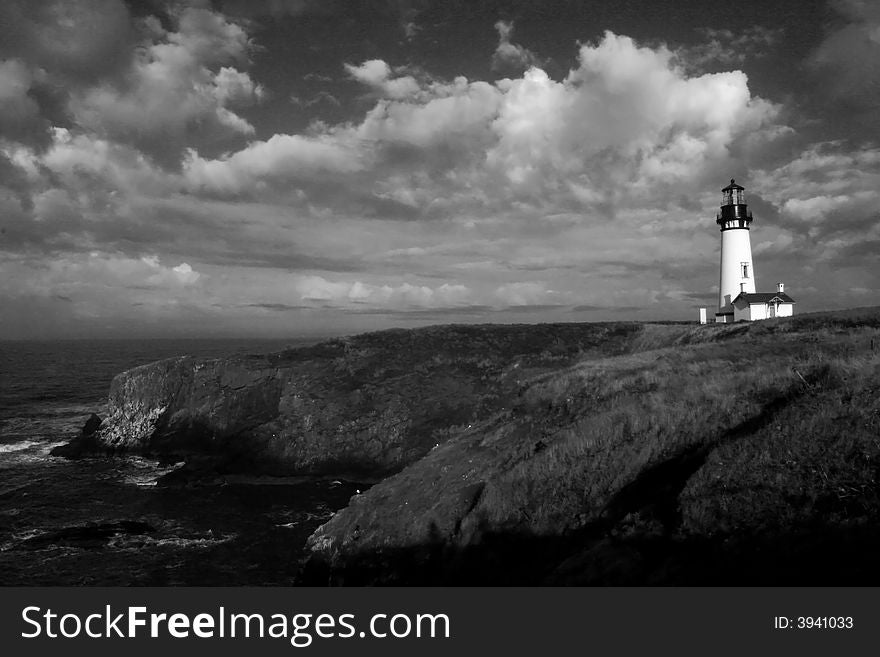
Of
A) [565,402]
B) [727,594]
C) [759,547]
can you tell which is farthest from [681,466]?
[565,402]

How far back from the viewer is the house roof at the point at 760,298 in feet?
185

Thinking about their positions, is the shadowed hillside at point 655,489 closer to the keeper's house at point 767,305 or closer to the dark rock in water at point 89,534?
the dark rock in water at point 89,534

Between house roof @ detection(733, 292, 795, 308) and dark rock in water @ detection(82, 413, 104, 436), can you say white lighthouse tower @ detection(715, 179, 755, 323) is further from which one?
dark rock in water @ detection(82, 413, 104, 436)

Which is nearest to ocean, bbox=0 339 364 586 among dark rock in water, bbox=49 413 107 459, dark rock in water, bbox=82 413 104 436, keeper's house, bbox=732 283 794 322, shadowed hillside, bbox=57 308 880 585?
dark rock in water, bbox=49 413 107 459

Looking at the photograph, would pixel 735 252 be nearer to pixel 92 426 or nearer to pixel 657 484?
pixel 657 484

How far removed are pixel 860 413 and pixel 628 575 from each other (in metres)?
6.77

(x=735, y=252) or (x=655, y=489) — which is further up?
(x=735, y=252)

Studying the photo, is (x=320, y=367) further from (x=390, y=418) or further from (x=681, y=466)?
(x=681, y=466)

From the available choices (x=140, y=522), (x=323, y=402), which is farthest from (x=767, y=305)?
(x=140, y=522)

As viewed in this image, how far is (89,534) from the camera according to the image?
28438 mm

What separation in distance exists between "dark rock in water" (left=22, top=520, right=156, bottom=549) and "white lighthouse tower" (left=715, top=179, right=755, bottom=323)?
6169 cm

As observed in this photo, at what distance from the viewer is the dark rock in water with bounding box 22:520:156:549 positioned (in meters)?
27.3

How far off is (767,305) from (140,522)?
203 ft

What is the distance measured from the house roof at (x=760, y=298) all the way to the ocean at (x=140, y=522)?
156ft
